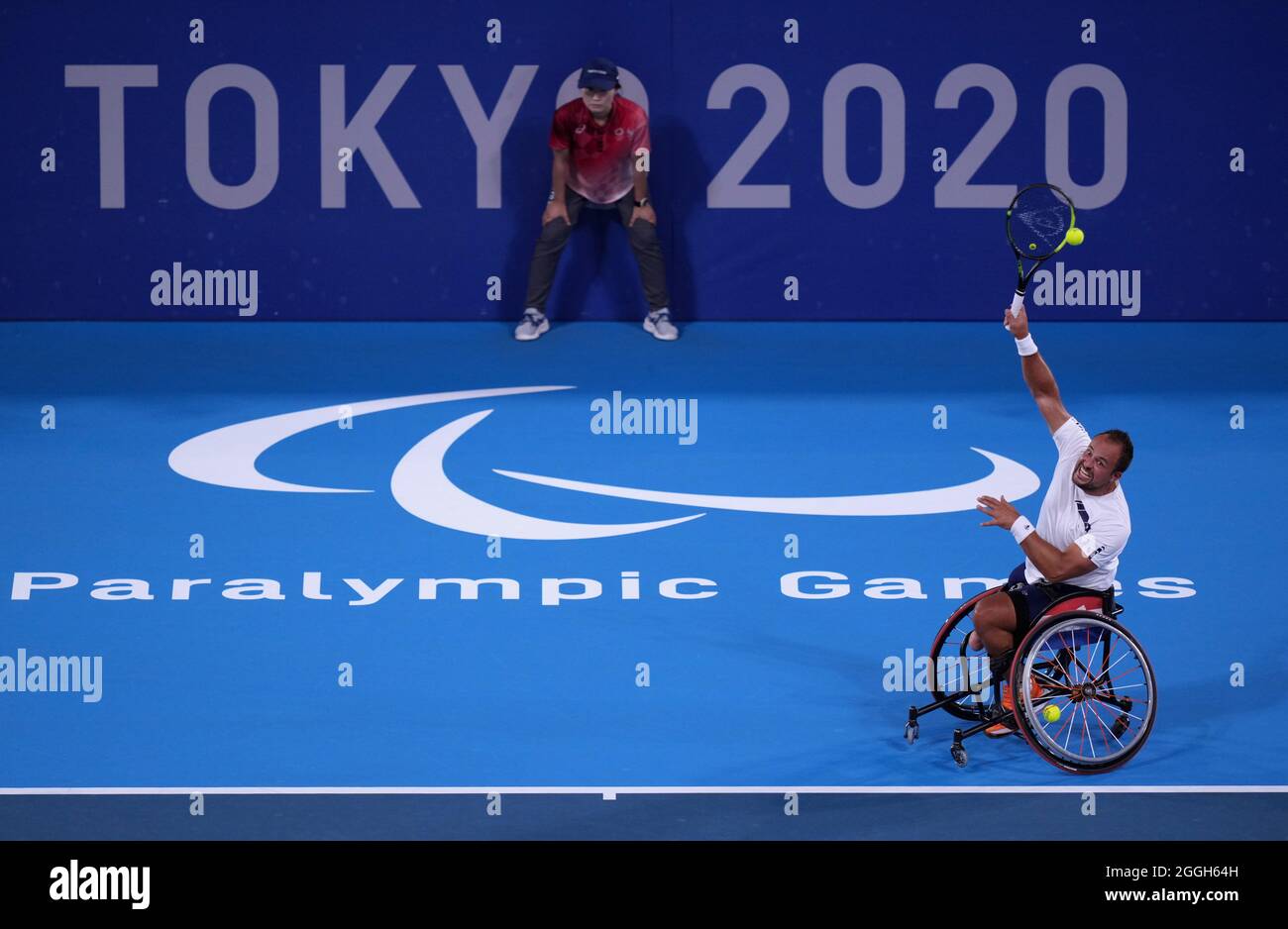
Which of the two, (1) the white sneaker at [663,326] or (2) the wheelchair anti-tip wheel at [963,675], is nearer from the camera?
(2) the wheelchair anti-tip wheel at [963,675]

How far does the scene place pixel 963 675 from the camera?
698 cm

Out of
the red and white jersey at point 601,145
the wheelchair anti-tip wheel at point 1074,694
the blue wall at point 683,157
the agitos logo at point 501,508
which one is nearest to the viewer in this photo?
the wheelchair anti-tip wheel at point 1074,694

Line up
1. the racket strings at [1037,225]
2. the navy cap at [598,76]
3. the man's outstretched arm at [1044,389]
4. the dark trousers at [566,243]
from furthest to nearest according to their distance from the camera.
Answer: the dark trousers at [566,243] < the navy cap at [598,76] < the racket strings at [1037,225] < the man's outstretched arm at [1044,389]

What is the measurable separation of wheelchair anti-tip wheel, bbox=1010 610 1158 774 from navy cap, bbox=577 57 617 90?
6326 mm

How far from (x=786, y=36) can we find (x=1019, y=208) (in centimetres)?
522

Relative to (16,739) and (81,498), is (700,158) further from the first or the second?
(16,739)

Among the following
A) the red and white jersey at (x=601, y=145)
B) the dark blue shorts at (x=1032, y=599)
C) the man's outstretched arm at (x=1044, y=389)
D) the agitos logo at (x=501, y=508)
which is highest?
the red and white jersey at (x=601, y=145)

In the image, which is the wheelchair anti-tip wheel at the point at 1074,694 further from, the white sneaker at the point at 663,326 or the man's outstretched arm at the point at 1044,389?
the white sneaker at the point at 663,326

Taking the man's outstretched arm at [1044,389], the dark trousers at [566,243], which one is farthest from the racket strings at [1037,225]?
the dark trousers at [566,243]

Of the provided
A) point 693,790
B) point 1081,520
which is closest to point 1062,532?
point 1081,520

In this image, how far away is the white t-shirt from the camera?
6766mm

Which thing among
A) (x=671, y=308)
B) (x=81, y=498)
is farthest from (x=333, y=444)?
(x=671, y=308)

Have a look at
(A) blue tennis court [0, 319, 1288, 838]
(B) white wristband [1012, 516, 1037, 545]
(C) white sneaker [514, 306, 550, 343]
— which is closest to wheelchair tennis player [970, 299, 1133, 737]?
(B) white wristband [1012, 516, 1037, 545]

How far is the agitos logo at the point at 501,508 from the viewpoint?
9.46 meters
